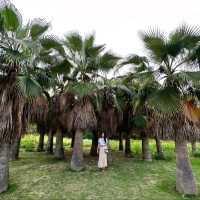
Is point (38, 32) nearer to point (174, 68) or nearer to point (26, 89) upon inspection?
point (26, 89)

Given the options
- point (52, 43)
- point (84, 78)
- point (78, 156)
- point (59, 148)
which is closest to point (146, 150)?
point (78, 156)

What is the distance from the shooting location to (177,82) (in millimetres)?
10070

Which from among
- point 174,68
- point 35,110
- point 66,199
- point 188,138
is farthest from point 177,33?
point 66,199

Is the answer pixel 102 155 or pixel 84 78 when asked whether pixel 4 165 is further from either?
pixel 84 78

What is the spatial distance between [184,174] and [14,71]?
799 cm

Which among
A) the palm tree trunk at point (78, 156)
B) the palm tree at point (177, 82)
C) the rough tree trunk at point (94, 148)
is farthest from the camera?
the rough tree trunk at point (94, 148)

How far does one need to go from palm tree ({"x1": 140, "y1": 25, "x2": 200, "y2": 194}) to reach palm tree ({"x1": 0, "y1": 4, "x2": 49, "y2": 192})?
4.41 m

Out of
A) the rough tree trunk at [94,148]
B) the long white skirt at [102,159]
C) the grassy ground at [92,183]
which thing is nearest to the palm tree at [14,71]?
the grassy ground at [92,183]

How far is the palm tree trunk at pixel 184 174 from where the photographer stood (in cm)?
1052

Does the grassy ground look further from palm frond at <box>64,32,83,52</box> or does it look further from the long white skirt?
palm frond at <box>64,32,83,52</box>

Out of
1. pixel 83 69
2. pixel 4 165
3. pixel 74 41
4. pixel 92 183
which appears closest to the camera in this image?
pixel 4 165

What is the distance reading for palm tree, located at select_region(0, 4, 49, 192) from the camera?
32.7ft

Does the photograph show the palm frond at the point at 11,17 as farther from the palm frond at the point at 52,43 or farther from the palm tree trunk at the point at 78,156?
the palm tree trunk at the point at 78,156

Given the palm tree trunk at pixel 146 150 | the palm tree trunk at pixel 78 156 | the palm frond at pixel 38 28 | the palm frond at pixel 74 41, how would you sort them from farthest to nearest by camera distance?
the palm tree trunk at pixel 146 150 < the palm tree trunk at pixel 78 156 < the palm frond at pixel 74 41 < the palm frond at pixel 38 28
